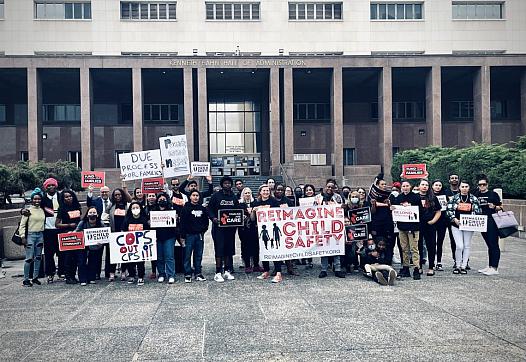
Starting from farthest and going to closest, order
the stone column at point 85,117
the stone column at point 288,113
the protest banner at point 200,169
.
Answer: the stone column at point 288,113, the stone column at point 85,117, the protest banner at point 200,169

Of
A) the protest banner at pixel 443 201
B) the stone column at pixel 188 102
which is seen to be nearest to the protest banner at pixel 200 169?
the protest banner at pixel 443 201

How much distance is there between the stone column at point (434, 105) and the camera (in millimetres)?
38625

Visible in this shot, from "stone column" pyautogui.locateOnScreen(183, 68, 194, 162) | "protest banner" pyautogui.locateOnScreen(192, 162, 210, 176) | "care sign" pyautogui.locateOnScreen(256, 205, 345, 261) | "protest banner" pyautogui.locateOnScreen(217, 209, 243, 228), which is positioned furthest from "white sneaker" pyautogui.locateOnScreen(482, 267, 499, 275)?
"stone column" pyautogui.locateOnScreen(183, 68, 194, 162)

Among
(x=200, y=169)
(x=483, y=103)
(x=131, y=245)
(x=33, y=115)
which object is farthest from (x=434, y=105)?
(x=131, y=245)

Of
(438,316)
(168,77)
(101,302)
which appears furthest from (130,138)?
(438,316)

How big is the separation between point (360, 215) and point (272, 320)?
4251mm

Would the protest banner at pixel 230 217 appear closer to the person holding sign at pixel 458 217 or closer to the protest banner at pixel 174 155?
the protest banner at pixel 174 155

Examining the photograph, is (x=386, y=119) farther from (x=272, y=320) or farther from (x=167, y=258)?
(x=272, y=320)

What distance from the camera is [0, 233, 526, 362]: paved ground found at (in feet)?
18.5

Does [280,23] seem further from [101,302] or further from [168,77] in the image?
[101,302]

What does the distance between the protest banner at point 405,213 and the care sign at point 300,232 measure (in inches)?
46.2

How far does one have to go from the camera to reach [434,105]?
3884 centimetres

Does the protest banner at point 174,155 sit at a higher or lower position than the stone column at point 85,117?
lower

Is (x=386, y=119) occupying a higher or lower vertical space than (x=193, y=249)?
higher
